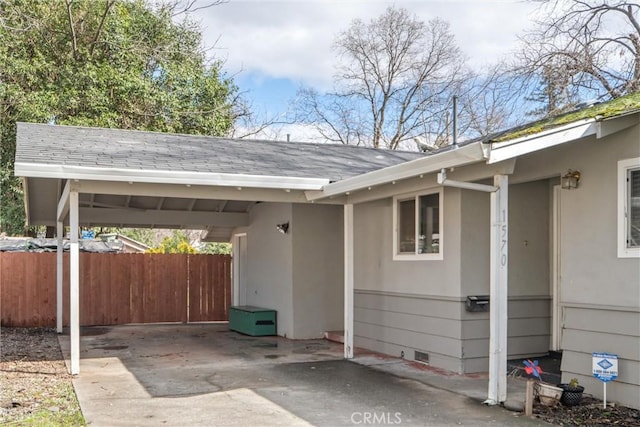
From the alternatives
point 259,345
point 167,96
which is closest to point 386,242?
point 259,345

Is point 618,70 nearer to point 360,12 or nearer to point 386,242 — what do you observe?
point 386,242

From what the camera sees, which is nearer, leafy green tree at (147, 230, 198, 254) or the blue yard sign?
the blue yard sign

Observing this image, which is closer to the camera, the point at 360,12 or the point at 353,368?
the point at 353,368

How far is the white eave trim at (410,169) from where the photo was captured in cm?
545

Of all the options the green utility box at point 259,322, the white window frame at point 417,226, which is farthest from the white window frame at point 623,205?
the green utility box at point 259,322

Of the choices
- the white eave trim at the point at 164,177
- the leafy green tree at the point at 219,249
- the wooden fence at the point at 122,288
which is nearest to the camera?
the white eave trim at the point at 164,177

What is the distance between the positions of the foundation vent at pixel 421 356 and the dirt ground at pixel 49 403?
8.03ft

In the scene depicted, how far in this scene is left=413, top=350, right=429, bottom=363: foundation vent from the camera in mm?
7992

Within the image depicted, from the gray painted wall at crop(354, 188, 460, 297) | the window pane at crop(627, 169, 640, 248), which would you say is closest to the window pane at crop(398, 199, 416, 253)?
the gray painted wall at crop(354, 188, 460, 297)

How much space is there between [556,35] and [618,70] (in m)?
2.21

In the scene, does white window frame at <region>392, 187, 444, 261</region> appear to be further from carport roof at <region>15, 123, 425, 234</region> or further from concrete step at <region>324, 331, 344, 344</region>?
concrete step at <region>324, 331, 344, 344</region>

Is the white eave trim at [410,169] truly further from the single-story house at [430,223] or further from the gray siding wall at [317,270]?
the gray siding wall at [317,270]

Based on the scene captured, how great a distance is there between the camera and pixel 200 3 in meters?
18.0

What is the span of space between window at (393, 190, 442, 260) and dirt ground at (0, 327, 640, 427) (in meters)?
2.73
